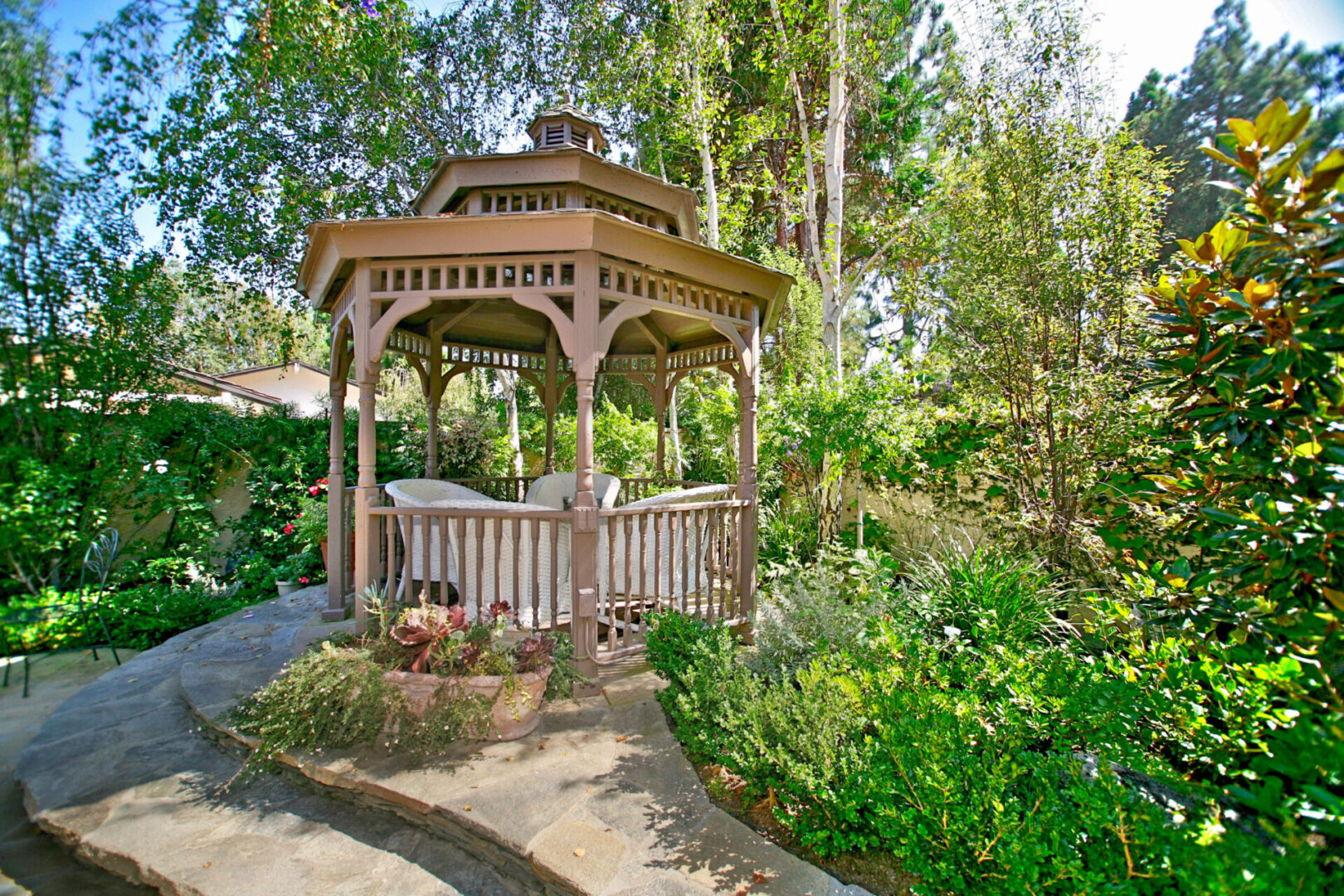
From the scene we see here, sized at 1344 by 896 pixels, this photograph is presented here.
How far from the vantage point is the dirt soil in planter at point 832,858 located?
6.63 feet

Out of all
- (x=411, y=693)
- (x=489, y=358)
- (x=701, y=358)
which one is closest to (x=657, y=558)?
(x=411, y=693)

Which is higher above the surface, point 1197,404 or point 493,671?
point 1197,404

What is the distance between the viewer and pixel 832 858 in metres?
2.12

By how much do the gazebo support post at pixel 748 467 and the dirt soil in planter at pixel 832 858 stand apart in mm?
2037

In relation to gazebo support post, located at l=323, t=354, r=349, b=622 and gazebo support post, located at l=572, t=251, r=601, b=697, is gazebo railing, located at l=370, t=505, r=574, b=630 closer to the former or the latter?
gazebo support post, located at l=572, t=251, r=601, b=697

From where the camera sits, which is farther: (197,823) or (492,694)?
(492,694)

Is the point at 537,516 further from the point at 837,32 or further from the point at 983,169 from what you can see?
the point at 837,32

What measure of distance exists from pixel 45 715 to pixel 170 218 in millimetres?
7983

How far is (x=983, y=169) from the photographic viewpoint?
5281 mm

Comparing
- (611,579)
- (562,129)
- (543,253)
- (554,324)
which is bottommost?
(611,579)

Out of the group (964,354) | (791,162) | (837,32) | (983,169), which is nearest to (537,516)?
(964,354)

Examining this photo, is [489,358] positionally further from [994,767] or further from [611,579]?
[994,767]

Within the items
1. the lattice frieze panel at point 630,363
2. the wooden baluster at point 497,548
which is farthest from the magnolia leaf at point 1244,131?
the lattice frieze panel at point 630,363

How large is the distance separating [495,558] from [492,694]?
38.5 inches
